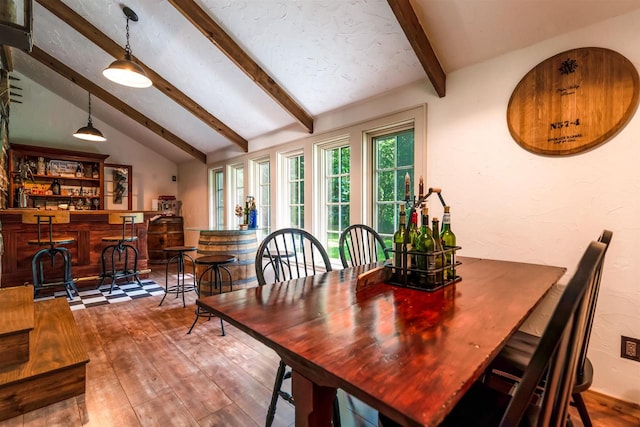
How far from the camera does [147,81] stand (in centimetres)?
273

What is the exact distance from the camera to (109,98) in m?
4.54

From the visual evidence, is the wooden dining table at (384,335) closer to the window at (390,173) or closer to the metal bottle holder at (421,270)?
the metal bottle holder at (421,270)

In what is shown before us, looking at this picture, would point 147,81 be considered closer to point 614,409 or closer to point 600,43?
point 600,43

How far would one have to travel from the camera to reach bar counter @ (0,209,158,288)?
346cm

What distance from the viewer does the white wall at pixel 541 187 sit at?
1.61 m

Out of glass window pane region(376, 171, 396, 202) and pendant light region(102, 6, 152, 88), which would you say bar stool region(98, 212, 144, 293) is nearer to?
pendant light region(102, 6, 152, 88)

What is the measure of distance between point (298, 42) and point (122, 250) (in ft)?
12.4

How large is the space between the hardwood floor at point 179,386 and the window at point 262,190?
2.01 metres

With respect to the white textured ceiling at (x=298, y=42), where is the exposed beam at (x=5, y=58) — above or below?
above

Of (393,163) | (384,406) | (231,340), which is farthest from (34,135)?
(384,406)

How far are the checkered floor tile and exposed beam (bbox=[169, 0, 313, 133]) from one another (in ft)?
9.26

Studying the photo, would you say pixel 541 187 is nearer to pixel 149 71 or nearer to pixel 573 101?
pixel 573 101

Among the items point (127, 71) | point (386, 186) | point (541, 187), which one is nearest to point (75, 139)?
point (127, 71)

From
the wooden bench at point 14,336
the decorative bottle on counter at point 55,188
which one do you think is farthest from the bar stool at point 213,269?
the decorative bottle on counter at point 55,188
